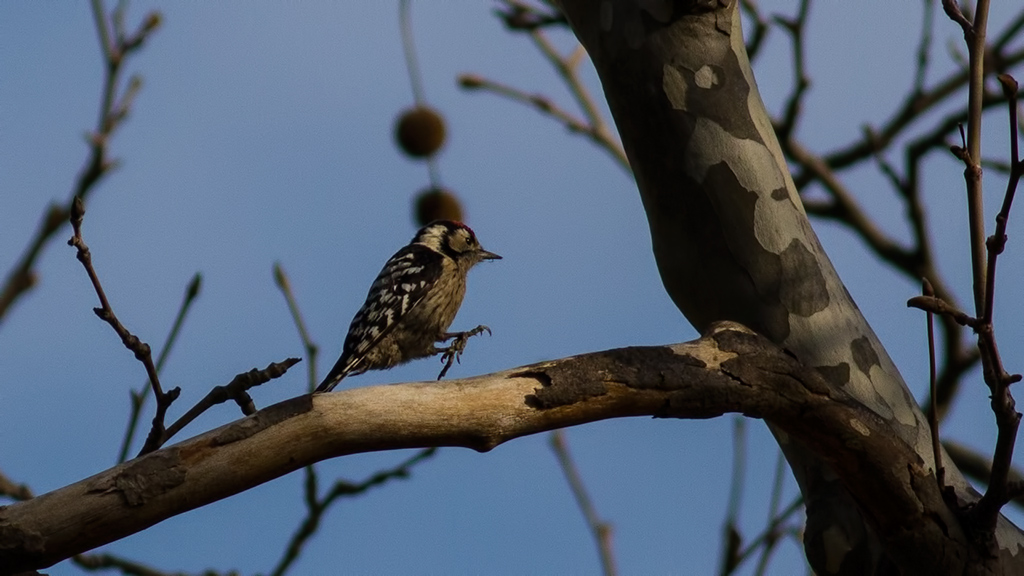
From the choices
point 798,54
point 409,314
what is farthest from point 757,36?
point 409,314

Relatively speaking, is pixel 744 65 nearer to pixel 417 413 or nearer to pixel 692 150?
pixel 692 150

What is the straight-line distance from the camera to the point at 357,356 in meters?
5.86

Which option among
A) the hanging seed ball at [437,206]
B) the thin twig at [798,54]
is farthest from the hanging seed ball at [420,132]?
the thin twig at [798,54]

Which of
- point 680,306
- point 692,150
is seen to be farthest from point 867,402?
point 692,150

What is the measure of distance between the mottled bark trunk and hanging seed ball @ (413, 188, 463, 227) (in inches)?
149

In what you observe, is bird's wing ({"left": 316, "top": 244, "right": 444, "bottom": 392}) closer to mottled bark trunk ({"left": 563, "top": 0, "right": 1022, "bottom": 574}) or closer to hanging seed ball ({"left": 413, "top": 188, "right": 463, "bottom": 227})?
hanging seed ball ({"left": 413, "top": 188, "right": 463, "bottom": 227})

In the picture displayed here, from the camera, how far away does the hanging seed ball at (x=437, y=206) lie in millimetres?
7305

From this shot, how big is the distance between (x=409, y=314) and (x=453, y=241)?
0.96m

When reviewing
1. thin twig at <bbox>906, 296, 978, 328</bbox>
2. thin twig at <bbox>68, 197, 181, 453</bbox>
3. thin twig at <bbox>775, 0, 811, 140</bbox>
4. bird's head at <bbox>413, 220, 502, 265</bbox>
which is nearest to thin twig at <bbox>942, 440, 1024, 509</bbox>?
thin twig at <bbox>775, 0, 811, 140</bbox>

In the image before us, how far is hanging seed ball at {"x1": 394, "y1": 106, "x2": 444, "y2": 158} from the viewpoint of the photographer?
23.3 feet

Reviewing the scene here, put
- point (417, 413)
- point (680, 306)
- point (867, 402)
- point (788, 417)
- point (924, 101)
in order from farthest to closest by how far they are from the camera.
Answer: point (924, 101) → point (680, 306) → point (867, 402) → point (788, 417) → point (417, 413)

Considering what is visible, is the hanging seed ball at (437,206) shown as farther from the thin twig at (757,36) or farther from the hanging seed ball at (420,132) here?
the thin twig at (757,36)

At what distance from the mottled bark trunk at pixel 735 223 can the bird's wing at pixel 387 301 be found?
8.86 feet

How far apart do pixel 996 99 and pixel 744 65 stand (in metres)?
2.51
